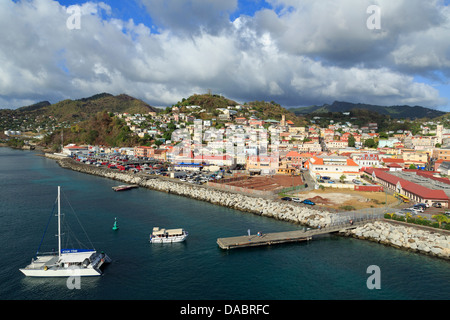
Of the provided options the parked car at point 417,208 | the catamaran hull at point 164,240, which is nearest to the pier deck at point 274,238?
the catamaran hull at point 164,240

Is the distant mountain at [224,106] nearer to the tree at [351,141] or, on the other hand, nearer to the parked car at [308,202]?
the tree at [351,141]

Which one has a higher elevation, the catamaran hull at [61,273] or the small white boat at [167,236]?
the small white boat at [167,236]

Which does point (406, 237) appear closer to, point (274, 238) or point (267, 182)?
point (274, 238)

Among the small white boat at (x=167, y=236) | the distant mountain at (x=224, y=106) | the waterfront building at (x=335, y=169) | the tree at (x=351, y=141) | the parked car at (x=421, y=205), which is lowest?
the small white boat at (x=167, y=236)

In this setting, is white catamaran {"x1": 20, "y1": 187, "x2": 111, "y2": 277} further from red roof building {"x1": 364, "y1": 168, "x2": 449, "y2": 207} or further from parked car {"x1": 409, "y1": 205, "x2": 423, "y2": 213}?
red roof building {"x1": 364, "y1": 168, "x2": 449, "y2": 207}

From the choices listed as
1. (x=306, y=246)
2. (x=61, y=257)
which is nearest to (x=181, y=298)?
(x=61, y=257)

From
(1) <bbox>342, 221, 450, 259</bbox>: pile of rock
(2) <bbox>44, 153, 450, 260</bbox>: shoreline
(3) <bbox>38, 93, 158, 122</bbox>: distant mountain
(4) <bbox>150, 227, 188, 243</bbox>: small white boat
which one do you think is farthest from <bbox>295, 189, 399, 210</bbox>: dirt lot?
(3) <bbox>38, 93, 158, 122</bbox>: distant mountain
